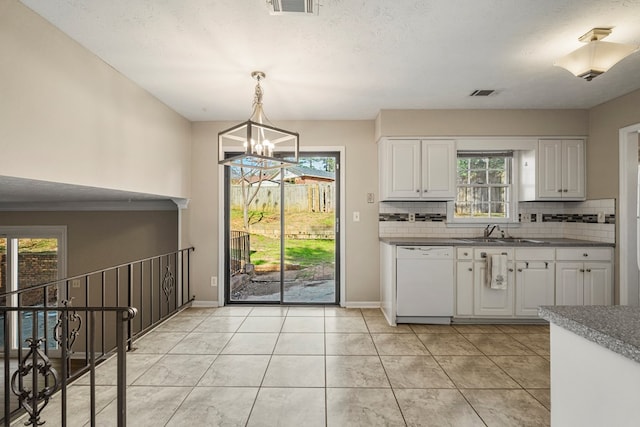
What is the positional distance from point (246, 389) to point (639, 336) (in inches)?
84.4

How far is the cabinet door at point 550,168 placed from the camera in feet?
12.2

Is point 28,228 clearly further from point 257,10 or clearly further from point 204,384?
point 257,10

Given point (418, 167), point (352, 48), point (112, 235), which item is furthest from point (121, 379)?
point (112, 235)

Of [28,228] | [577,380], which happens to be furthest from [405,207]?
[28,228]

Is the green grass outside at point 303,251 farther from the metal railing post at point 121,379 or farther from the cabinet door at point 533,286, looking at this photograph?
the metal railing post at point 121,379

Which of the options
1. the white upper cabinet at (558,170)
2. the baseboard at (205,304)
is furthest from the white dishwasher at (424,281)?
the baseboard at (205,304)

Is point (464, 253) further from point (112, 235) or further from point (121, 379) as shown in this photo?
point (112, 235)

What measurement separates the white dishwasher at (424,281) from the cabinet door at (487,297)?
279 mm

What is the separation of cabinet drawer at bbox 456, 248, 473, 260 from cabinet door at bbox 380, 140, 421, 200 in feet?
2.53

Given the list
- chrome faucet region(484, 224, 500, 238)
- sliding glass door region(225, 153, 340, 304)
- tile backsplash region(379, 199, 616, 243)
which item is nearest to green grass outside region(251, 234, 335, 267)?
sliding glass door region(225, 153, 340, 304)

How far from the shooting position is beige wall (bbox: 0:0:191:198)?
1799 mm

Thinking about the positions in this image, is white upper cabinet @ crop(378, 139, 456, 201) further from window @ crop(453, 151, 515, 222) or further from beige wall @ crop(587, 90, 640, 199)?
beige wall @ crop(587, 90, 640, 199)

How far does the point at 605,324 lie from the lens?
92 centimetres

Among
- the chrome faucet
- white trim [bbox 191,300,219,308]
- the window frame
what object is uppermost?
the window frame
